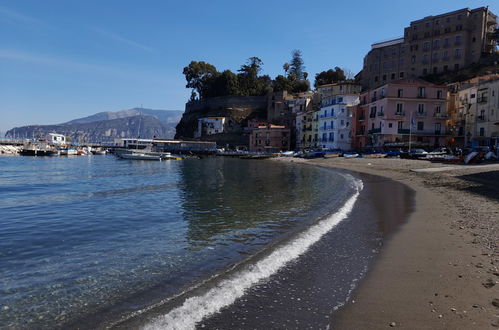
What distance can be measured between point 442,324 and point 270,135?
295 feet

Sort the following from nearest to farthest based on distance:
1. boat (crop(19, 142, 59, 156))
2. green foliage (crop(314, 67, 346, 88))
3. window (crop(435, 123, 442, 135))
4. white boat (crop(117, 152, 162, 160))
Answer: window (crop(435, 123, 442, 135)), white boat (crop(117, 152, 162, 160)), boat (crop(19, 142, 59, 156)), green foliage (crop(314, 67, 346, 88))

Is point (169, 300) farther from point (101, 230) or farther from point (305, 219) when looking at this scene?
point (305, 219)

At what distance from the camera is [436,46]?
264ft

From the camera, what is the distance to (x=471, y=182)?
24.2 m

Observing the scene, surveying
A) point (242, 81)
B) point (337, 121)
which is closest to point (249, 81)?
point (242, 81)

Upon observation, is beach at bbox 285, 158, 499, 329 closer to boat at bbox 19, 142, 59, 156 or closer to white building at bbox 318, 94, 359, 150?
white building at bbox 318, 94, 359, 150

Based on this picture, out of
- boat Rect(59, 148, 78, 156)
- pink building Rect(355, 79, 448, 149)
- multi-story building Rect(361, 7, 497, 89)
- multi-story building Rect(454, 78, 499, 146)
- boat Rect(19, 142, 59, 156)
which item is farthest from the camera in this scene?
boat Rect(59, 148, 78, 156)

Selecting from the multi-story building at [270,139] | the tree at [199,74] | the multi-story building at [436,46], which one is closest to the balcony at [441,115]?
the multi-story building at [436,46]

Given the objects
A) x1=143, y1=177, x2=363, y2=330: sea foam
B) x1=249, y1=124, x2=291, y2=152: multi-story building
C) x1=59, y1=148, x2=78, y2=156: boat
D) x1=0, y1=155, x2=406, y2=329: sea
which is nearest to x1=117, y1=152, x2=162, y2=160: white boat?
x1=59, y1=148, x2=78, y2=156: boat

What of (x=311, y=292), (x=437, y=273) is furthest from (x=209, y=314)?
(x=437, y=273)

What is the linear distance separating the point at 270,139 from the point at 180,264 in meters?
86.6

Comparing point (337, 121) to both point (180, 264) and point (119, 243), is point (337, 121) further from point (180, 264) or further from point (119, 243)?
point (180, 264)

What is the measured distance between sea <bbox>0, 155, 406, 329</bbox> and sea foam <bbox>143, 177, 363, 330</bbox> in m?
0.02

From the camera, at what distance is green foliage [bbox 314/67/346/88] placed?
108 metres
